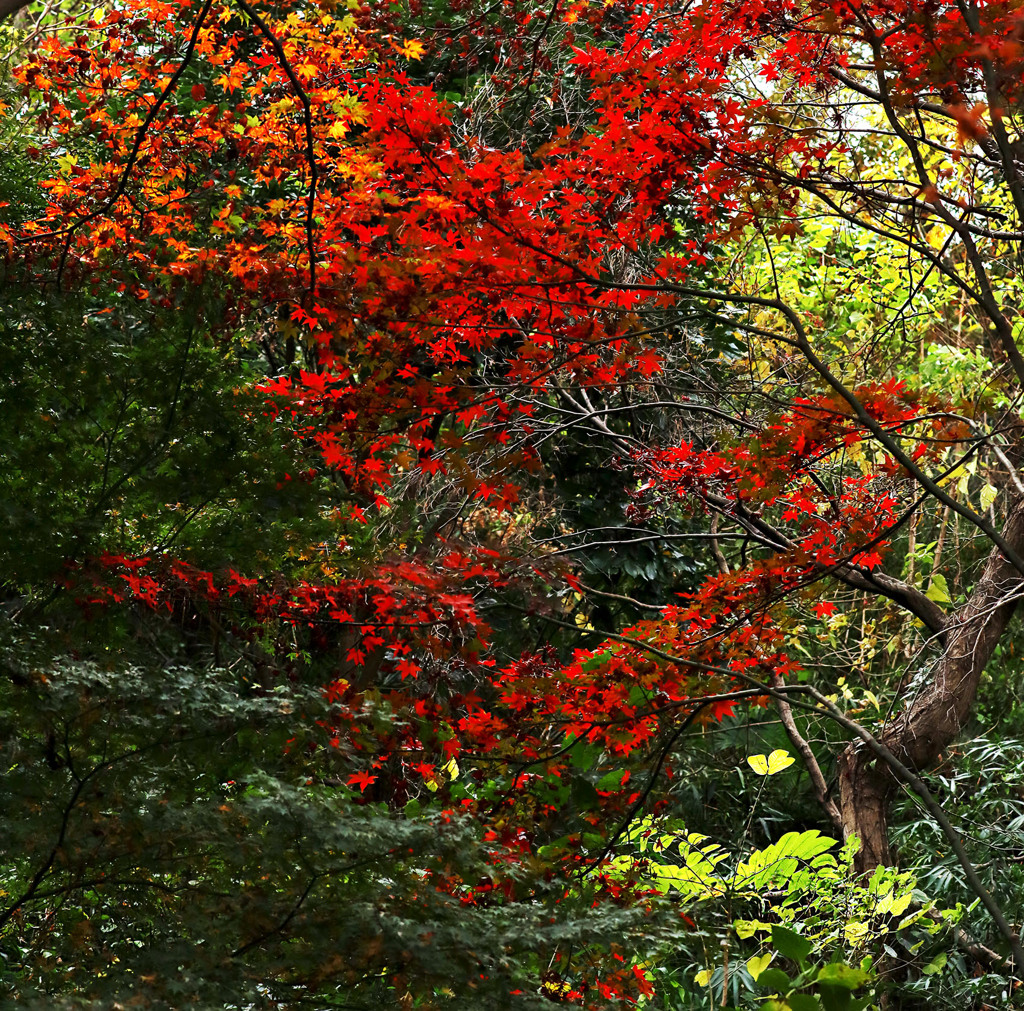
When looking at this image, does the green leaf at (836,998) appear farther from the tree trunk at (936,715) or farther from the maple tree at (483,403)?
the tree trunk at (936,715)

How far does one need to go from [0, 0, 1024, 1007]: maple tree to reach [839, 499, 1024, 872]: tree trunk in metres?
0.02

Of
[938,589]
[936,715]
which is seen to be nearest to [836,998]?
[936,715]

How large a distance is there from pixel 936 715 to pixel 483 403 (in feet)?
8.68

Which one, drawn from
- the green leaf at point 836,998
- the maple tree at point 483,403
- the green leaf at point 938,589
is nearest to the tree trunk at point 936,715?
the maple tree at point 483,403

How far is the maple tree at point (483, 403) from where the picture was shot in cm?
265

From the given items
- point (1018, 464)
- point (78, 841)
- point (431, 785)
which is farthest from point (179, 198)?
point (1018, 464)

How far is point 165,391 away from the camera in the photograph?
275cm

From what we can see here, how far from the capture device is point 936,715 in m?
4.83

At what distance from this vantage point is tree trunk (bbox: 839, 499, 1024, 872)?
15.2ft

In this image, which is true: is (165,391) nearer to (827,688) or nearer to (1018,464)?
(1018,464)

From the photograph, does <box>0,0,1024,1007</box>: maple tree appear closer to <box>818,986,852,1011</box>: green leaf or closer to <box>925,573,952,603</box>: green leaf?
<box>818,986,852,1011</box>: green leaf

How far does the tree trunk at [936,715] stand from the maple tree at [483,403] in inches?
0.7

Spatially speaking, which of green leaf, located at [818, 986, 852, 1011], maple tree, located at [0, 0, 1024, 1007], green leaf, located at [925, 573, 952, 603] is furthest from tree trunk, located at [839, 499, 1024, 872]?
green leaf, located at [818, 986, 852, 1011]

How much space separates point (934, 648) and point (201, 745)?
4298 mm
